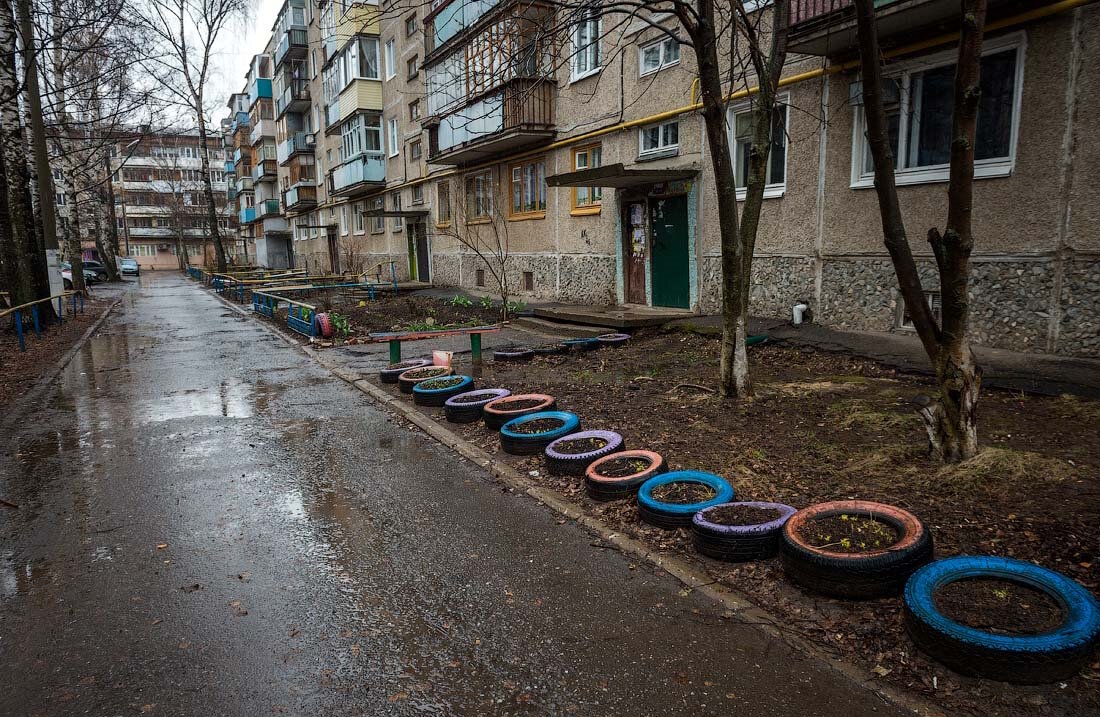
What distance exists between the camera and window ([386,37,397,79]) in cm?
2811

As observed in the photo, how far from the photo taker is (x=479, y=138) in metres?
18.9

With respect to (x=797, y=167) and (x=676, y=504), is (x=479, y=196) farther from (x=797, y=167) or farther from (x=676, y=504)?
(x=676, y=504)

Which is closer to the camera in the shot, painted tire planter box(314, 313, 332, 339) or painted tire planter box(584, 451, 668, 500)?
painted tire planter box(584, 451, 668, 500)

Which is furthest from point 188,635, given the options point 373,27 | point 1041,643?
point 373,27

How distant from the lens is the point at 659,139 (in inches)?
555

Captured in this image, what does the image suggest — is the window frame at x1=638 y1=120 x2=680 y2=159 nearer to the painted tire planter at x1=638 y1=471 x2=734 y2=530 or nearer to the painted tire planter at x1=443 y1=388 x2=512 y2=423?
the painted tire planter at x1=443 y1=388 x2=512 y2=423

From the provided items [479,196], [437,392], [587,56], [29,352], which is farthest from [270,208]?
[437,392]

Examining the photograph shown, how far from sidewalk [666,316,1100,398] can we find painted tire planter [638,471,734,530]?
440 centimetres

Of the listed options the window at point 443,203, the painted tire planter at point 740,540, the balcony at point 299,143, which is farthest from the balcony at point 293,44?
the painted tire planter at point 740,540

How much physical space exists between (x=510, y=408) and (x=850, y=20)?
274 inches

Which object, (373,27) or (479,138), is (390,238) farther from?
(479,138)

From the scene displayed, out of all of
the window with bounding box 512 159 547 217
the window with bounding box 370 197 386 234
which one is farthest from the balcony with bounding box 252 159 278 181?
the window with bounding box 512 159 547 217

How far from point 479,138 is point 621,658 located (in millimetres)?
17842

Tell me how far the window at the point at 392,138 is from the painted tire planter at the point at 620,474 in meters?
26.3
